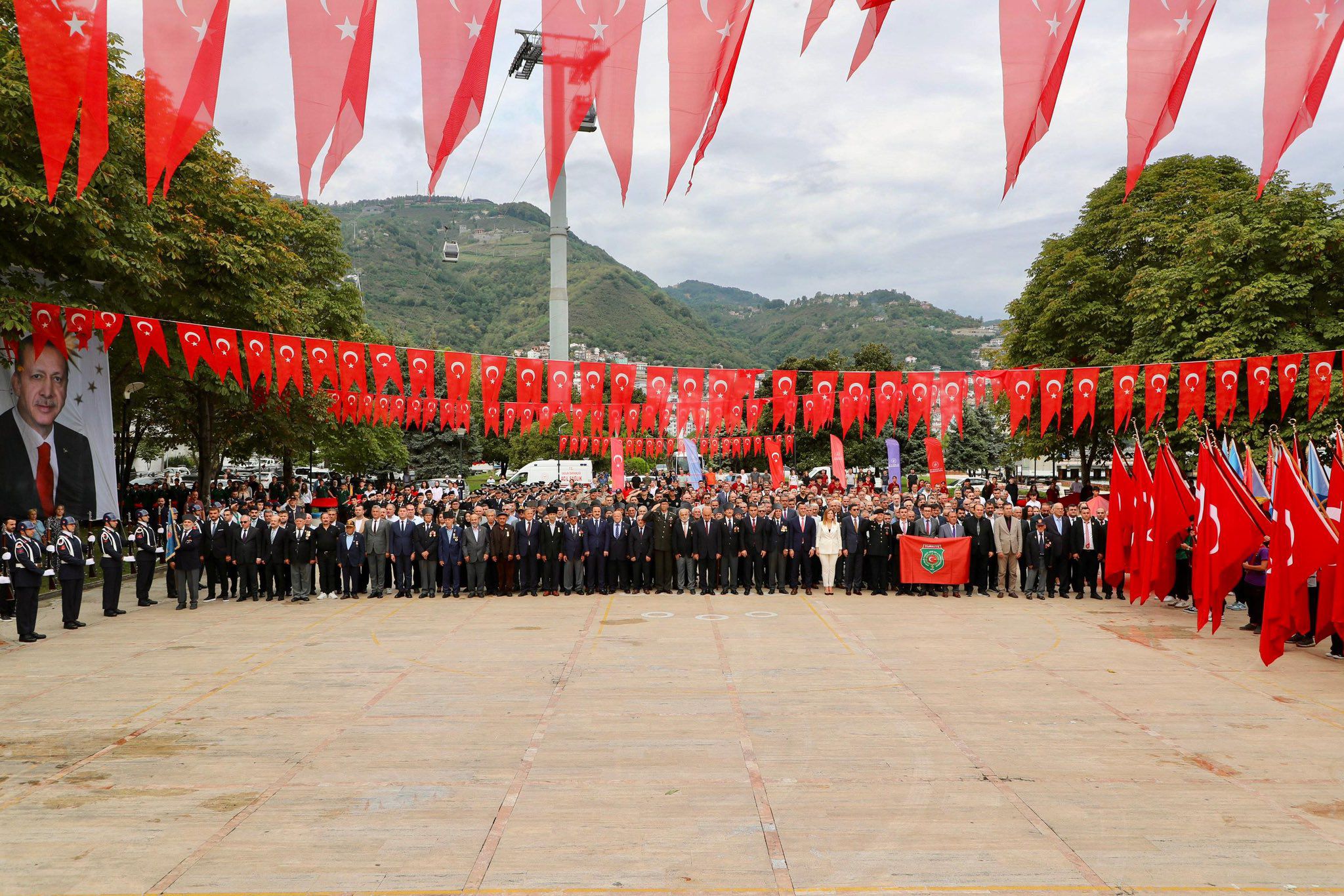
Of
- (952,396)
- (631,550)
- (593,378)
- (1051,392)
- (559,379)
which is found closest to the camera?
(631,550)

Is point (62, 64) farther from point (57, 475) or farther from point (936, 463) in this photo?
point (936, 463)

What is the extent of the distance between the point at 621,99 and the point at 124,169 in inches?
569

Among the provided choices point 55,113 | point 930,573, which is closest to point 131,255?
point 55,113

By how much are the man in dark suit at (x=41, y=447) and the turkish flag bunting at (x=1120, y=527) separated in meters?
22.7

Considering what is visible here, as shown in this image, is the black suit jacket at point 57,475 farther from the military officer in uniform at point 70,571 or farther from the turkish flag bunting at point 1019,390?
the turkish flag bunting at point 1019,390

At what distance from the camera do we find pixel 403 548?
17.9m

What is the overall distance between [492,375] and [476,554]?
6118 mm

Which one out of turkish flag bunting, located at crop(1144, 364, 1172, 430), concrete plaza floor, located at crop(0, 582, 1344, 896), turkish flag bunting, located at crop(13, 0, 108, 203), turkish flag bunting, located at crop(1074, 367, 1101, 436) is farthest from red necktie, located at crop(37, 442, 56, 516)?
turkish flag bunting, located at crop(1144, 364, 1172, 430)

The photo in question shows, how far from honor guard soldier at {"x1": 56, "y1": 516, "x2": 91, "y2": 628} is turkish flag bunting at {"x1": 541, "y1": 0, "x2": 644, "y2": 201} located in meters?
11.7

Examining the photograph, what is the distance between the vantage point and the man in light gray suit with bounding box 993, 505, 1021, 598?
17.3 metres

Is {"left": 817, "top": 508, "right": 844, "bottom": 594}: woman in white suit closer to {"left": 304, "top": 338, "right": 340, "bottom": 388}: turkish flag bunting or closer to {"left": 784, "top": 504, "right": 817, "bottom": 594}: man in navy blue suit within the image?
{"left": 784, "top": 504, "right": 817, "bottom": 594}: man in navy blue suit

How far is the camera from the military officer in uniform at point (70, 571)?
13852 mm

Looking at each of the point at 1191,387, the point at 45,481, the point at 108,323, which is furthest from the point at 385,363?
the point at 1191,387

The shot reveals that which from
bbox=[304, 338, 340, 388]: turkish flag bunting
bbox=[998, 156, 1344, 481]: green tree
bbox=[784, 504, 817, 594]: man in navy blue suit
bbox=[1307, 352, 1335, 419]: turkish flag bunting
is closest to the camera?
bbox=[784, 504, 817, 594]: man in navy blue suit
